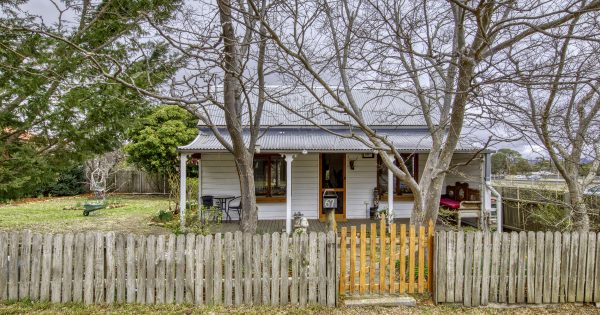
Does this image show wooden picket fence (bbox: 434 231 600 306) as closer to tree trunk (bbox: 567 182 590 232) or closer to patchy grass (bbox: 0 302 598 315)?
patchy grass (bbox: 0 302 598 315)

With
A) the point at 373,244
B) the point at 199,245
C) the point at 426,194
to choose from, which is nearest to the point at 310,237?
the point at 373,244

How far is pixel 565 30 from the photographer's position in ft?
18.3

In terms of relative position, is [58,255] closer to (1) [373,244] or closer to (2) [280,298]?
(2) [280,298]

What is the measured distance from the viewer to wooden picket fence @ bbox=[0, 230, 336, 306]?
477 centimetres

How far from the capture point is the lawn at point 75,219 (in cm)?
1084

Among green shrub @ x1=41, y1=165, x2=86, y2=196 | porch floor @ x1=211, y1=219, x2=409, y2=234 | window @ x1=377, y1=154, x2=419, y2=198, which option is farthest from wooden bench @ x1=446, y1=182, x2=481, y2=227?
green shrub @ x1=41, y1=165, x2=86, y2=196

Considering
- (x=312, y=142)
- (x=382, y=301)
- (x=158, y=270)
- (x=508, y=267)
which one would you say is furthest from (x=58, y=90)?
(x=508, y=267)

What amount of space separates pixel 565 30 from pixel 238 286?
6409mm

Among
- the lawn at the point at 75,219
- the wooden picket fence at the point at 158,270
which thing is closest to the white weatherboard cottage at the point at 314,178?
the lawn at the point at 75,219

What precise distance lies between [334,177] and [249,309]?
7923mm

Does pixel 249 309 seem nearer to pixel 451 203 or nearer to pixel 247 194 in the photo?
pixel 247 194

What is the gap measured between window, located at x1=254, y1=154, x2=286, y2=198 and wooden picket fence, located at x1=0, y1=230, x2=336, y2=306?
7083 millimetres

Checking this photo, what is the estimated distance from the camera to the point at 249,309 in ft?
15.4

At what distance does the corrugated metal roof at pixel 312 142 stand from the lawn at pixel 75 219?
3.01 metres
